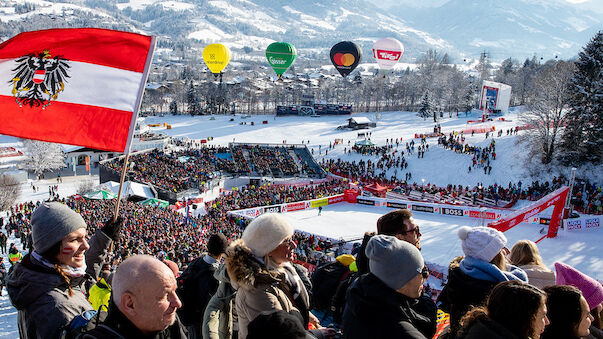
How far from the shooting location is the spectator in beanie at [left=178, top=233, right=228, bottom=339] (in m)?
3.96

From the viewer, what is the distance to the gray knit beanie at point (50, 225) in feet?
9.00

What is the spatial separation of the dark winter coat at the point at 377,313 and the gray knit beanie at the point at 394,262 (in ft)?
0.17

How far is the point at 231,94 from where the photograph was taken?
9131cm

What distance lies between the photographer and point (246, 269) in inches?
112

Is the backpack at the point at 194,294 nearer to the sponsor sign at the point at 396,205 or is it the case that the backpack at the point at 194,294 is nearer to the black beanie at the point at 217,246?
the black beanie at the point at 217,246

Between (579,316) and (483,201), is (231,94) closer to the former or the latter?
(483,201)

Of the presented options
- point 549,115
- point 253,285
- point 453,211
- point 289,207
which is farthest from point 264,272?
point 549,115

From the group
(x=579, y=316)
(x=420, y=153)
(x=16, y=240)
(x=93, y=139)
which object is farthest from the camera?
(x=420, y=153)

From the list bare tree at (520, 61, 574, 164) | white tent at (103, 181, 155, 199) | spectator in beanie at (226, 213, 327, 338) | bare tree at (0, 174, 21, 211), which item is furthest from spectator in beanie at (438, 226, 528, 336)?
bare tree at (520, 61, 574, 164)

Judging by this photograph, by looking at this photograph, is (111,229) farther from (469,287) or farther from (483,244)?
(483,244)

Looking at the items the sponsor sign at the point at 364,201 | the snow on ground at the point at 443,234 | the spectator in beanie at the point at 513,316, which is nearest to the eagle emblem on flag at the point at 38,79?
the spectator in beanie at the point at 513,316

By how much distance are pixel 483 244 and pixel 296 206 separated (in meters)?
22.2

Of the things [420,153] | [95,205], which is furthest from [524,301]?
[420,153]

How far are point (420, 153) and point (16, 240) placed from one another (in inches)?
1171
